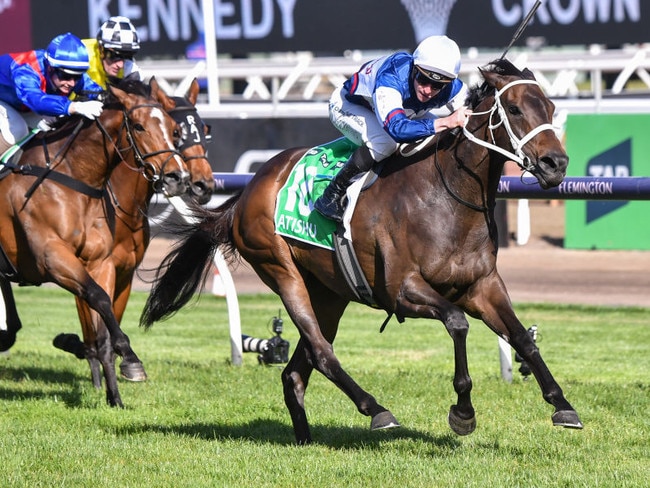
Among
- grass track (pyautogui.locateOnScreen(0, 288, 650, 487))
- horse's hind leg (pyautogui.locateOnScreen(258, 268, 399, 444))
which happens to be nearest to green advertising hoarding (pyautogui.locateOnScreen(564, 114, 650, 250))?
grass track (pyautogui.locateOnScreen(0, 288, 650, 487))

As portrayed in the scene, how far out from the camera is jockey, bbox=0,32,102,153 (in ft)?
22.0

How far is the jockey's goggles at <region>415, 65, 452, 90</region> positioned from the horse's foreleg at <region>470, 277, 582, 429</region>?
90cm

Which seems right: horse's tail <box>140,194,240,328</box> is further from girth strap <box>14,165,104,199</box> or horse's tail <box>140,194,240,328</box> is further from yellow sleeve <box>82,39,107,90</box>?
yellow sleeve <box>82,39,107,90</box>

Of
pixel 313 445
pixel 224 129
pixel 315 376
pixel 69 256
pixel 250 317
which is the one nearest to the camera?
pixel 313 445

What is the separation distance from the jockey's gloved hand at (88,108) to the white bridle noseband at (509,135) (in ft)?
8.12

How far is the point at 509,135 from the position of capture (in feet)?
16.0

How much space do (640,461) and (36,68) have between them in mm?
4188

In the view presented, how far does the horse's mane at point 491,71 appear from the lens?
5000mm

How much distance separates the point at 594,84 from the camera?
14234mm

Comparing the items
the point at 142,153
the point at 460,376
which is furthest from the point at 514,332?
the point at 142,153

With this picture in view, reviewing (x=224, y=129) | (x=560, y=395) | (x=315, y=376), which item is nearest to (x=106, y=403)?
(x=315, y=376)

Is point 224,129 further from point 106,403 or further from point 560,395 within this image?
point 560,395

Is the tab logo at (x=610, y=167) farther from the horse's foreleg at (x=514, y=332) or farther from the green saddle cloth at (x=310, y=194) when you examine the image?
the horse's foreleg at (x=514, y=332)

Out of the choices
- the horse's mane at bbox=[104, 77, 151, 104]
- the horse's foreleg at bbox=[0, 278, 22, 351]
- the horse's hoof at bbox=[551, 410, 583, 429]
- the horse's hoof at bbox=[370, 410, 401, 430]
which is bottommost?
the horse's foreleg at bbox=[0, 278, 22, 351]
